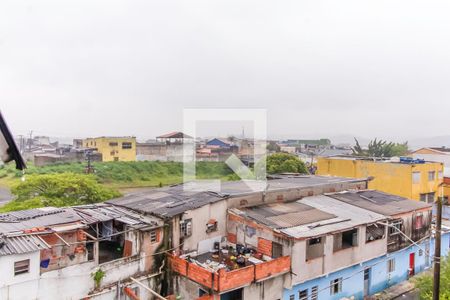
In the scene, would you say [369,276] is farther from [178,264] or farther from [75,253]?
[75,253]

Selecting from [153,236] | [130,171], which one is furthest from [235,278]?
[130,171]

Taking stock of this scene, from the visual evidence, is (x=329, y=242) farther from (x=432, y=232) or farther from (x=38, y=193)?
(x=38, y=193)

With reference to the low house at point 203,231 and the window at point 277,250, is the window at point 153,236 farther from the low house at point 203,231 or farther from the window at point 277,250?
the window at point 277,250

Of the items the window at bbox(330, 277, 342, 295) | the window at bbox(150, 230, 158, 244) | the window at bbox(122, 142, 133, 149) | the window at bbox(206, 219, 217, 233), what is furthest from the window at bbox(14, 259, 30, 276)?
the window at bbox(122, 142, 133, 149)

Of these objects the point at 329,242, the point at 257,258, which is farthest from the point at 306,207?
the point at 257,258

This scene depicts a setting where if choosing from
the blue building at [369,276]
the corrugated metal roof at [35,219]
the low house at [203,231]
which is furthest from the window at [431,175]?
the corrugated metal roof at [35,219]

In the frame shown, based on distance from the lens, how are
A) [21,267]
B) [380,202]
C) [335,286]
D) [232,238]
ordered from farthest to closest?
[380,202] → [232,238] → [335,286] → [21,267]
